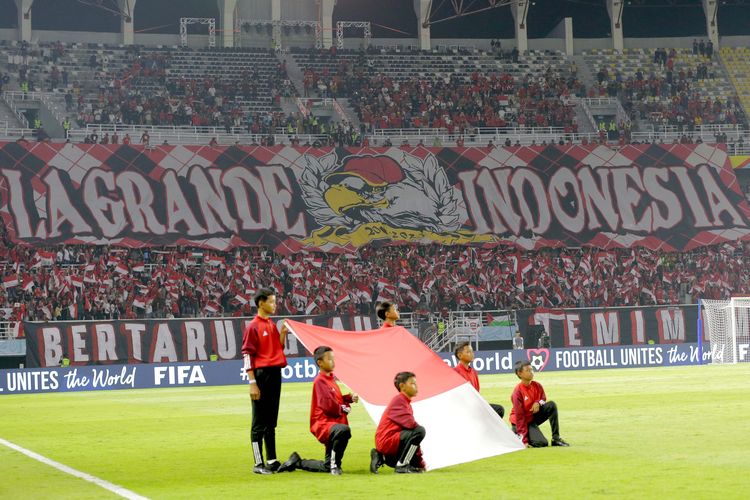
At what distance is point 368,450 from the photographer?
1599 cm

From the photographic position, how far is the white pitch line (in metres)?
11.3

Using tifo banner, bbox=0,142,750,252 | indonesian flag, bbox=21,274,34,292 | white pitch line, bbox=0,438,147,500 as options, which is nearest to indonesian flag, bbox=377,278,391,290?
tifo banner, bbox=0,142,750,252

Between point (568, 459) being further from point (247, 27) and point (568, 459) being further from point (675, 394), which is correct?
A: point (247, 27)

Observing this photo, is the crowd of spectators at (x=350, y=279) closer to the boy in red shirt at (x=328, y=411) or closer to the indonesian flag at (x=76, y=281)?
the indonesian flag at (x=76, y=281)

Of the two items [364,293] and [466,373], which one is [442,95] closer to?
[364,293]

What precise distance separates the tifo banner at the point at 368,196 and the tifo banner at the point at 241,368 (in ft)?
42.2

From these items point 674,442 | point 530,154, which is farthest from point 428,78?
point 674,442

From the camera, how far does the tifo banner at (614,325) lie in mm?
42250

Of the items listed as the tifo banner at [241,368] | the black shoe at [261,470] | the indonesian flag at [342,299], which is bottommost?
the tifo banner at [241,368]

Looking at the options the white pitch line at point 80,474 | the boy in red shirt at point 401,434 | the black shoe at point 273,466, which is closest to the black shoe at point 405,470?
the boy in red shirt at point 401,434

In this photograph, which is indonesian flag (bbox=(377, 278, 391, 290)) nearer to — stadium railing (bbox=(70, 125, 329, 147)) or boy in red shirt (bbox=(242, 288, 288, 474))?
stadium railing (bbox=(70, 125, 329, 147))

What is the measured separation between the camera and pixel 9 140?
50.5 meters

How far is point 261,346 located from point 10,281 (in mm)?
34769

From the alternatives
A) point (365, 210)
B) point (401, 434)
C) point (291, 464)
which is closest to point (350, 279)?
point (365, 210)
